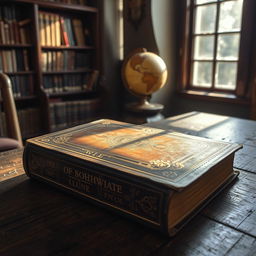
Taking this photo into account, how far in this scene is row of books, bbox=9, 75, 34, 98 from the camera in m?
3.01

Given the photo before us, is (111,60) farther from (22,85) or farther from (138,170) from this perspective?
(138,170)

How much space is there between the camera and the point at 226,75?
3084 mm

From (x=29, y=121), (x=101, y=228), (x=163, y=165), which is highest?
(x=163, y=165)

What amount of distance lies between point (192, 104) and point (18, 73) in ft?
6.47

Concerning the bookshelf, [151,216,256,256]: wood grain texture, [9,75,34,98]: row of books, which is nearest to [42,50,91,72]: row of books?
the bookshelf

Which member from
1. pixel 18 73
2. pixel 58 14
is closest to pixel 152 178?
pixel 18 73

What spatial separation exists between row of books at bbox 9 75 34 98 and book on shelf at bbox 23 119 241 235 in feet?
7.89

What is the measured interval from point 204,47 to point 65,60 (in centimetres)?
161

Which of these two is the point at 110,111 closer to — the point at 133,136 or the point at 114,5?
the point at 114,5

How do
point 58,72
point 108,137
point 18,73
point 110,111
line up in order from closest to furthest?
1. point 108,137
2. point 18,73
3. point 58,72
4. point 110,111

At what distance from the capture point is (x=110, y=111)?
3.73 m

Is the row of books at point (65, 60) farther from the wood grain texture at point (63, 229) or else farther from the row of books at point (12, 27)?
the wood grain texture at point (63, 229)

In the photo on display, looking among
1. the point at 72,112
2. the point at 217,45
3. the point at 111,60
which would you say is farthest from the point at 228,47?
the point at 72,112

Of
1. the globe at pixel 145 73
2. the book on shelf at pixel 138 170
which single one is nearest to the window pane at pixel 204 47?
the globe at pixel 145 73
